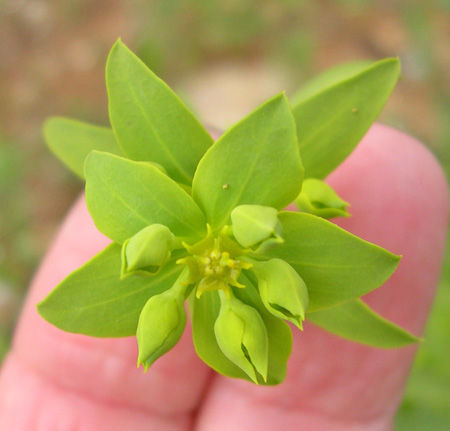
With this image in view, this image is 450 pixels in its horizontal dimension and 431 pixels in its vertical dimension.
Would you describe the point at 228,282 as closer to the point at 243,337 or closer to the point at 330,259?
the point at 243,337

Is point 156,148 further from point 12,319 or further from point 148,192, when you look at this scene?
point 12,319

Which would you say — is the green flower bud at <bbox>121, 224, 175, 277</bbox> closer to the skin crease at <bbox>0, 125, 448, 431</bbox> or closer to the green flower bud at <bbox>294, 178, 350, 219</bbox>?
the green flower bud at <bbox>294, 178, 350, 219</bbox>

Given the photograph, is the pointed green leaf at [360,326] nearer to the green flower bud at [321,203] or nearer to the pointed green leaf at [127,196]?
the green flower bud at [321,203]

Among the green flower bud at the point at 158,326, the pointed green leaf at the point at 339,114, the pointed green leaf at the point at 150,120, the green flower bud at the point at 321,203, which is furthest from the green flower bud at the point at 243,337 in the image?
the pointed green leaf at the point at 339,114

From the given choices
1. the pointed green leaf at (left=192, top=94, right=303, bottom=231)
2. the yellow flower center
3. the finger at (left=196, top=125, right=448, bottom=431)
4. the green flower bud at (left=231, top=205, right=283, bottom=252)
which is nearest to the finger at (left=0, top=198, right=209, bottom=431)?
the finger at (left=196, top=125, right=448, bottom=431)

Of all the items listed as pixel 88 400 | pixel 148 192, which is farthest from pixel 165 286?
pixel 88 400

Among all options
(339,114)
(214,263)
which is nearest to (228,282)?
(214,263)

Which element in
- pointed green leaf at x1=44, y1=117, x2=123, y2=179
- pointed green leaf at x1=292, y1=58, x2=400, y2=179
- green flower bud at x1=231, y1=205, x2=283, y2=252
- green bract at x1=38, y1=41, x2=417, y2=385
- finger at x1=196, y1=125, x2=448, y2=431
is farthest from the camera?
finger at x1=196, y1=125, x2=448, y2=431
